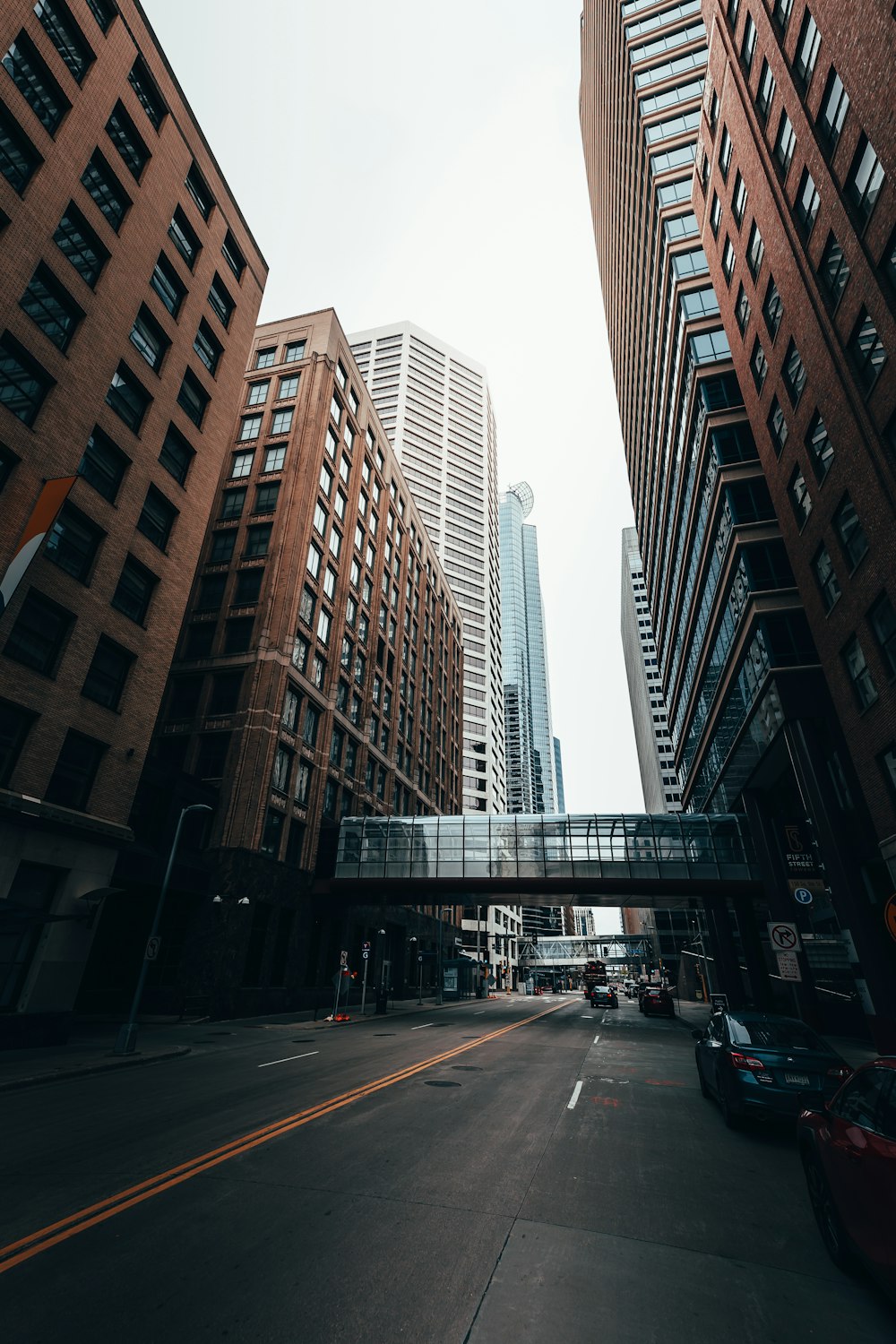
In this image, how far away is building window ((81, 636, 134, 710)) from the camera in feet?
71.1

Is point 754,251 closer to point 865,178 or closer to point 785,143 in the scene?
point 785,143

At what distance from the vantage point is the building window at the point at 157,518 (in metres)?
24.9

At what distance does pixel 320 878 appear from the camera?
37125 millimetres

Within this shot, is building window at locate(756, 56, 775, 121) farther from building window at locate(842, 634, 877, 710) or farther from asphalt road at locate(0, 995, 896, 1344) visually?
asphalt road at locate(0, 995, 896, 1344)

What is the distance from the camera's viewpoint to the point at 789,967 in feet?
55.4

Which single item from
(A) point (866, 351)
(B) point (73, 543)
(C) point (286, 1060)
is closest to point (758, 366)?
(A) point (866, 351)

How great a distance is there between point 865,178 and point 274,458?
3240 centimetres

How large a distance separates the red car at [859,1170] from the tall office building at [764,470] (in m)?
18.2

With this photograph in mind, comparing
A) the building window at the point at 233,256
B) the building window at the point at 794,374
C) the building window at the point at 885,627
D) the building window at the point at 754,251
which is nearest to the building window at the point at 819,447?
the building window at the point at 794,374

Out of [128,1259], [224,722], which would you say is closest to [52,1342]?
[128,1259]

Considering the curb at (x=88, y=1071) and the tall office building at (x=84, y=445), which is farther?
the tall office building at (x=84, y=445)

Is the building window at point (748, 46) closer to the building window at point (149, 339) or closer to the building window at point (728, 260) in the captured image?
the building window at point (728, 260)

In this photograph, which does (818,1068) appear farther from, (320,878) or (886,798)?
(320,878)

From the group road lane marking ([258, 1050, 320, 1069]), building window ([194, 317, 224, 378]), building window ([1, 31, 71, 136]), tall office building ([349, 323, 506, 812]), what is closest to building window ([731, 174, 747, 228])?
building window ([194, 317, 224, 378])
